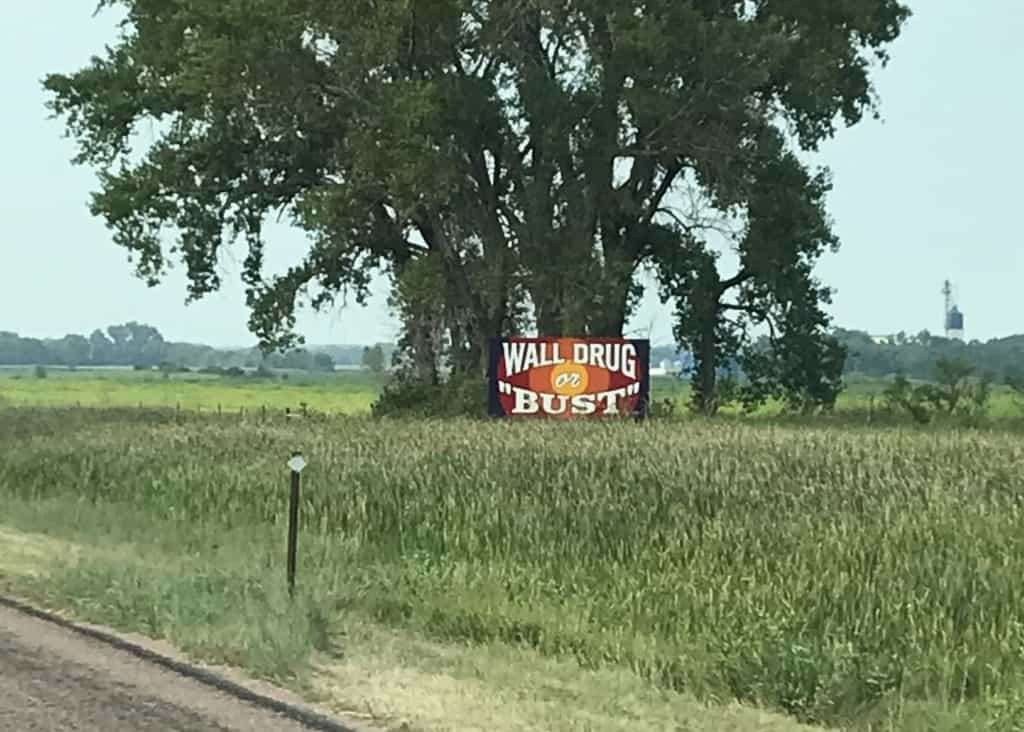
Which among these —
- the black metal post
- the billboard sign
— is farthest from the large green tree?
the black metal post

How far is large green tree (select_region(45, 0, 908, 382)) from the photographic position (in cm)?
3688

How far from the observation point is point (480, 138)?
3966cm

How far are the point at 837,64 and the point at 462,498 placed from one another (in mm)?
25622

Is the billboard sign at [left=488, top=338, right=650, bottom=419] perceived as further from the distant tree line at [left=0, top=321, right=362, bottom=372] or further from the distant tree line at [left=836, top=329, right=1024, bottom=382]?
the distant tree line at [left=0, top=321, right=362, bottom=372]

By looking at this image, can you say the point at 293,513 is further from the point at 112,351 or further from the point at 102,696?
the point at 112,351

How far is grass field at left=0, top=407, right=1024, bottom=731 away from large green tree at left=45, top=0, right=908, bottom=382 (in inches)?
547

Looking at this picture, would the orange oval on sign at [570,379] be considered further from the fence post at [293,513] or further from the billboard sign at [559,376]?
the fence post at [293,513]

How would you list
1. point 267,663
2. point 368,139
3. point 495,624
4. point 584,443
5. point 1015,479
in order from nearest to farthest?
point 267,663
point 495,624
point 1015,479
point 584,443
point 368,139

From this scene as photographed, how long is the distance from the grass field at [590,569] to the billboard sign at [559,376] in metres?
11.5

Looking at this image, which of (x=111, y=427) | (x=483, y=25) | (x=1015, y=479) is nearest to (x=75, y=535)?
(x=1015, y=479)

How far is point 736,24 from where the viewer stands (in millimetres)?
37031

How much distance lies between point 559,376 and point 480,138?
7.15 meters

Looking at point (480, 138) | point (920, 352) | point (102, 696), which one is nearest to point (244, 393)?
point (920, 352)

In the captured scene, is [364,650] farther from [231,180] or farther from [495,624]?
[231,180]
